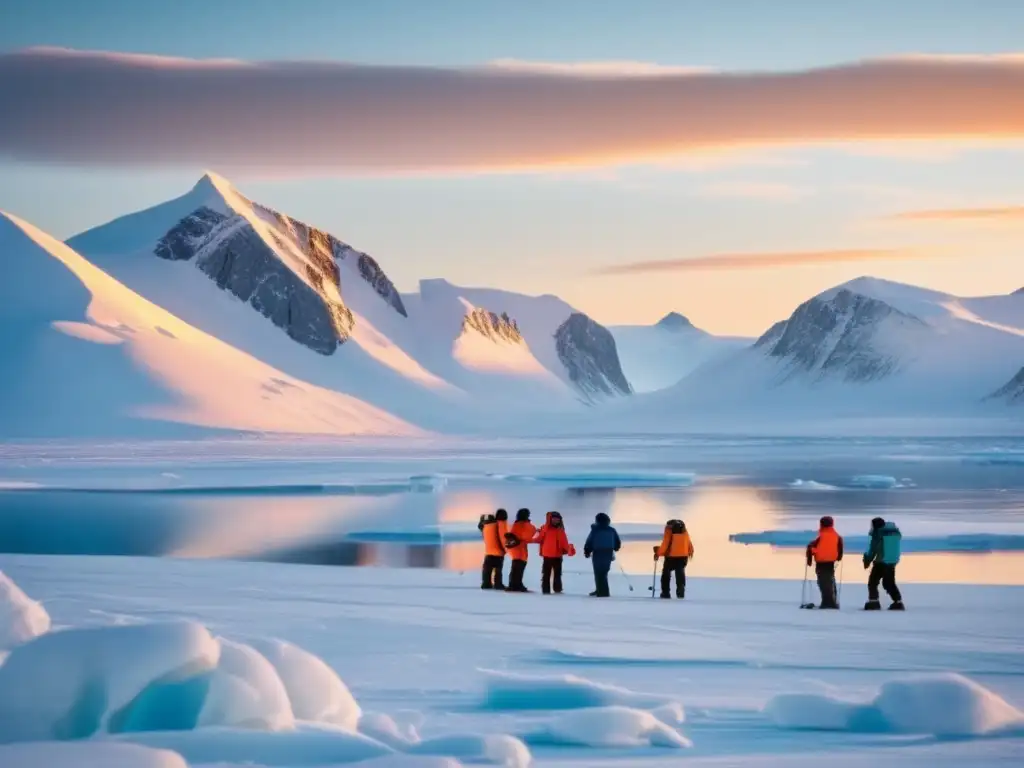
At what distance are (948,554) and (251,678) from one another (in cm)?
1793

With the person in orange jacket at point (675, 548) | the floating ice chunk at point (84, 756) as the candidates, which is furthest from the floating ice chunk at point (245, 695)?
the person in orange jacket at point (675, 548)

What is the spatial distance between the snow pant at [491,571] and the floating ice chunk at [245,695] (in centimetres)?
936

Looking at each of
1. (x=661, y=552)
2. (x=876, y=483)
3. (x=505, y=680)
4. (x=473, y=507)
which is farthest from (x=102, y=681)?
(x=876, y=483)

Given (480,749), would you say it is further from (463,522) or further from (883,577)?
(463,522)

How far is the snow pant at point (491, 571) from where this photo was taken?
17281mm

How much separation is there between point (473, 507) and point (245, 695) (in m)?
28.1

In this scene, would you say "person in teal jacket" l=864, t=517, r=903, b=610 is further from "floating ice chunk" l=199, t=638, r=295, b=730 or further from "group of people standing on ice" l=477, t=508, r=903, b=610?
"floating ice chunk" l=199, t=638, r=295, b=730

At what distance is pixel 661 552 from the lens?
16.5 metres

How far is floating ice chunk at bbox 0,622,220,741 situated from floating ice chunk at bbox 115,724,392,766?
0.37 feet

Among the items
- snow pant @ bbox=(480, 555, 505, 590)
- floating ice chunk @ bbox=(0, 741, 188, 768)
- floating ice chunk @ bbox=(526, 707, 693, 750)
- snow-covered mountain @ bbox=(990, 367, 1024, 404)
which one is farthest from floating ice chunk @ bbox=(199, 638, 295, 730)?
snow-covered mountain @ bbox=(990, 367, 1024, 404)

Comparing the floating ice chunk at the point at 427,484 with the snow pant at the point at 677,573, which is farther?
the floating ice chunk at the point at 427,484

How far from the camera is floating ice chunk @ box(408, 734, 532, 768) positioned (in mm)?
7965

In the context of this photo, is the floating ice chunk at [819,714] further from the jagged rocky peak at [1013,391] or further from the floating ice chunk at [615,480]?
the jagged rocky peak at [1013,391]

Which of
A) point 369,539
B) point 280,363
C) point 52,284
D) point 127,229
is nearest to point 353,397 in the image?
point 280,363
